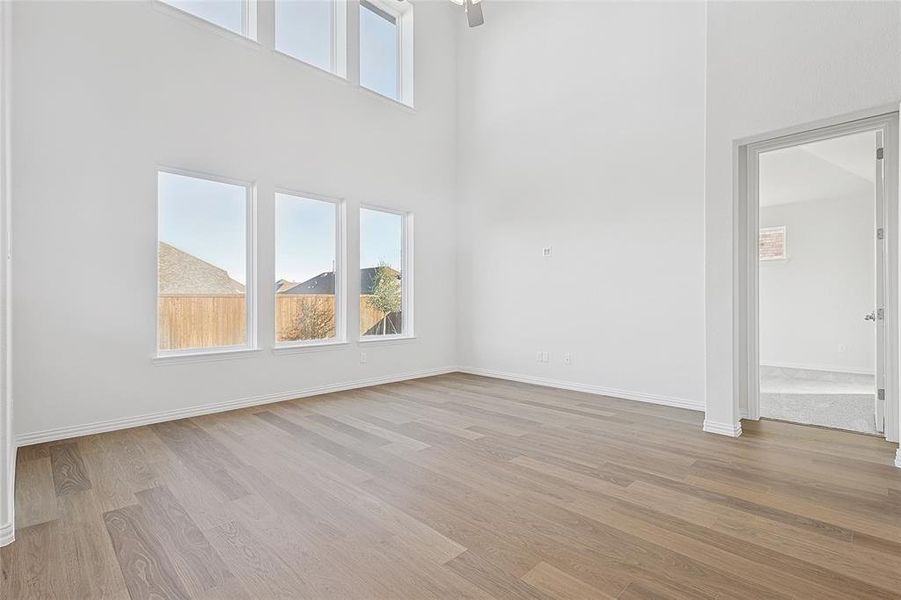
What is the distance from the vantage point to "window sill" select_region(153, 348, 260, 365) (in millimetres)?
3842

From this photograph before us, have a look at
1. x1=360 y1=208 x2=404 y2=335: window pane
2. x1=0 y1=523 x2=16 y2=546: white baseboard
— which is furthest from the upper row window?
x1=0 y1=523 x2=16 y2=546: white baseboard

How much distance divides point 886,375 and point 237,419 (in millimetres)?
5185

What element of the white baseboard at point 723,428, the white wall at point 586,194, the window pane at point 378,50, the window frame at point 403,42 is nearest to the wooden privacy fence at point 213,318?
the white wall at point 586,194

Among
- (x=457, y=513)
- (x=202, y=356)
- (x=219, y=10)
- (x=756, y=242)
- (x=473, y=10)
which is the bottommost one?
(x=457, y=513)

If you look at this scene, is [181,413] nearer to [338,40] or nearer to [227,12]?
[227,12]

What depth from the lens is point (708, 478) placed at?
2561 mm

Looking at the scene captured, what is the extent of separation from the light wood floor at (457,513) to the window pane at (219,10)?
3859 millimetres

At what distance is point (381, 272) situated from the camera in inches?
224

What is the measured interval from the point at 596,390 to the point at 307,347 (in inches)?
127

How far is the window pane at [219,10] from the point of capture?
163 inches

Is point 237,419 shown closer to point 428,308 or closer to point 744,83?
point 428,308

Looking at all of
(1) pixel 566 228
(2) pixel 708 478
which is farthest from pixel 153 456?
(1) pixel 566 228

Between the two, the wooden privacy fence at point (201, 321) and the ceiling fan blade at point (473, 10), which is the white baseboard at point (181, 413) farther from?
the ceiling fan blade at point (473, 10)

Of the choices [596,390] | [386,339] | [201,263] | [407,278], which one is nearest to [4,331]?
[201,263]
